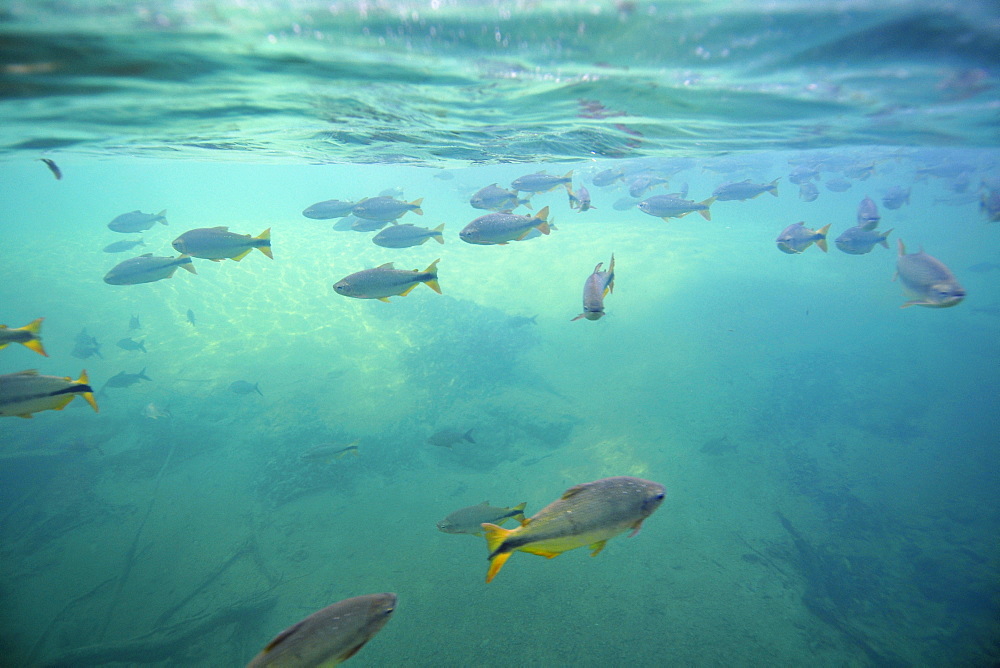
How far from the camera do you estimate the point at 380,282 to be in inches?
243

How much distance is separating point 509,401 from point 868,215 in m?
10.6

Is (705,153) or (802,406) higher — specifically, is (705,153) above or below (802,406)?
above

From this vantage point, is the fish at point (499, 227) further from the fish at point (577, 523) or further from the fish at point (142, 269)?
the fish at point (142, 269)

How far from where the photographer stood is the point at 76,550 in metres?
7.64

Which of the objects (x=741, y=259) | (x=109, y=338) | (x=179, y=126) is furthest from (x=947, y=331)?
(x=109, y=338)

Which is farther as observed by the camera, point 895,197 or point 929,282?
point 895,197

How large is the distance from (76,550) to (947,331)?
30514mm

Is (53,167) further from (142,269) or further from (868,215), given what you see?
(868,215)

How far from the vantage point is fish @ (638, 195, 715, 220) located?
9320 mm

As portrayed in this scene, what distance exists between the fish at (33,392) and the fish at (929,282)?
11.3 m

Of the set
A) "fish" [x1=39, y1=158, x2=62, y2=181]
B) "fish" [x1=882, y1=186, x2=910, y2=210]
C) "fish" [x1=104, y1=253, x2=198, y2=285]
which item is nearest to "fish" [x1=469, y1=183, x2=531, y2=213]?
"fish" [x1=104, y1=253, x2=198, y2=285]

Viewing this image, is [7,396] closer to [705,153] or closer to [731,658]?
[731,658]

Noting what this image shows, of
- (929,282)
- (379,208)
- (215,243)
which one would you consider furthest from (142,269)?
(929,282)

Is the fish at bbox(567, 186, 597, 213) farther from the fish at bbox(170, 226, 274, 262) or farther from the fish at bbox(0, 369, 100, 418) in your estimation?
the fish at bbox(0, 369, 100, 418)
